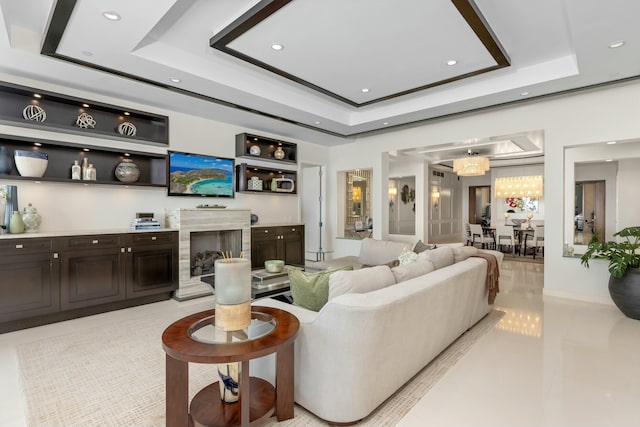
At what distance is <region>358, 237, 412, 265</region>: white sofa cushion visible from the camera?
17.1 ft

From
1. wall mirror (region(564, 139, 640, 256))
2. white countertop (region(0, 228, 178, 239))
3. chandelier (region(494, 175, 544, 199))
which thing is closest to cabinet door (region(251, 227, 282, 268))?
white countertop (region(0, 228, 178, 239))

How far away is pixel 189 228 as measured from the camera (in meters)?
4.82

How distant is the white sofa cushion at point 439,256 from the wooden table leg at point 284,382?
1.84 meters

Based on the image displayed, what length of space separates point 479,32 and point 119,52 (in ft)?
12.0

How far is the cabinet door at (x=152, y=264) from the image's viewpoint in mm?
4316

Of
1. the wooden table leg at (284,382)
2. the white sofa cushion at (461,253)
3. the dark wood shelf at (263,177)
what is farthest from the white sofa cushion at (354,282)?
the dark wood shelf at (263,177)

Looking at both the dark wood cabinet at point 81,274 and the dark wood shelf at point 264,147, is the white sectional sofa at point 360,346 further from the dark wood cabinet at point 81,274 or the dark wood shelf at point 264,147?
the dark wood shelf at point 264,147

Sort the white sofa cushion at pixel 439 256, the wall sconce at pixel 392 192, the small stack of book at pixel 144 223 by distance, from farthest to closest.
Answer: the wall sconce at pixel 392 192, the small stack of book at pixel 144 223, the white sofa cushion at pixel 439 256

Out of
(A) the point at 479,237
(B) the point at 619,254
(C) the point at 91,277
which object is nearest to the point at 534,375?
(B) the point at 619,254

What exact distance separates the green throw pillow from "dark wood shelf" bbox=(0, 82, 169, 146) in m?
3.67

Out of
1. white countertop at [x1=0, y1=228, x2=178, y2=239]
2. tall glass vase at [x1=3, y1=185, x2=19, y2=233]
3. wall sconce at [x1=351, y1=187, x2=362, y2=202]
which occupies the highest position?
wall sconce at [x1=351, y1=187, x2=362, y2=202]

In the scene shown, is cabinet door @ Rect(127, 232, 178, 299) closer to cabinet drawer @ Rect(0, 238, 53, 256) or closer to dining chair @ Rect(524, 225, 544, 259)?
cabinet drawer @ Rect(0, 238, 53, 256)

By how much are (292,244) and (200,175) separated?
2.19 m

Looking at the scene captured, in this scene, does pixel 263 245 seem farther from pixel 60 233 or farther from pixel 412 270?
pixel 412 270
